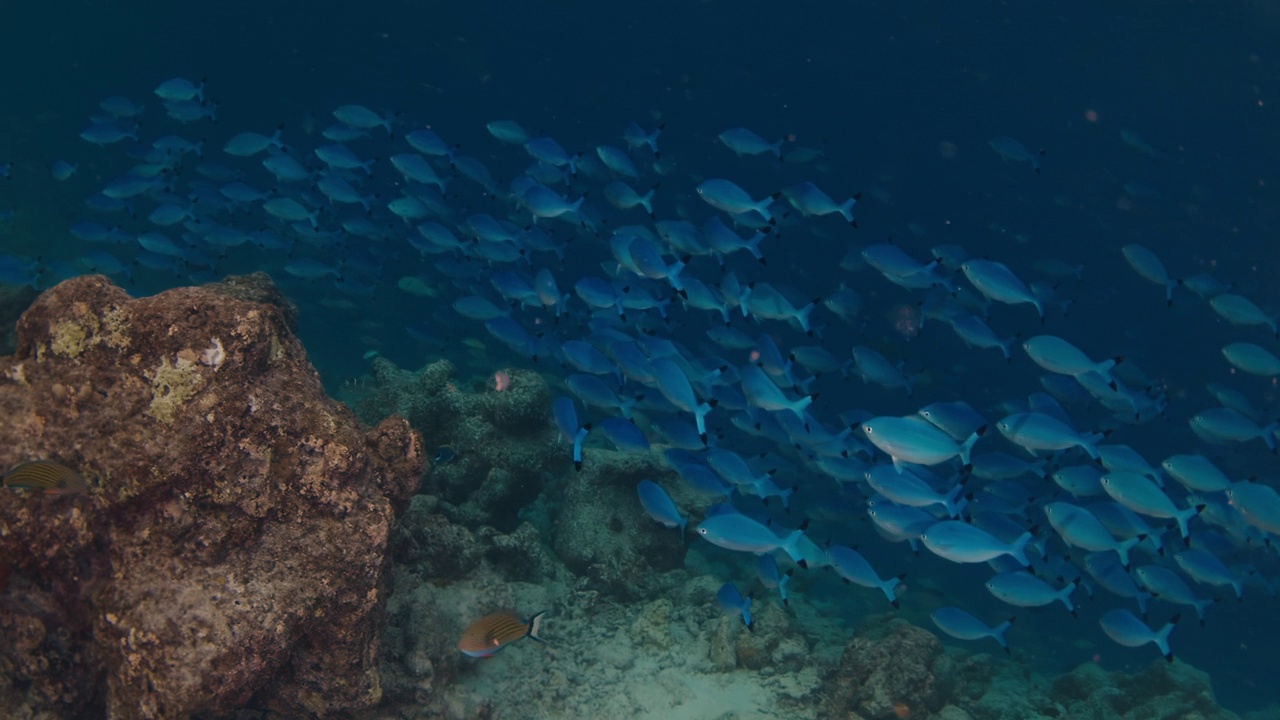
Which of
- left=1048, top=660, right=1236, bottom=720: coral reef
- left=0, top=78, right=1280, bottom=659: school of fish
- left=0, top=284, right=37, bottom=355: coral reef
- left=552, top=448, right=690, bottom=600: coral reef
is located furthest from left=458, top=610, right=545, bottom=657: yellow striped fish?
left=1048, top=660, right=1236, bottom=720: coral reef

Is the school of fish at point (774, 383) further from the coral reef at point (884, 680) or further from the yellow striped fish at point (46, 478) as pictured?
the coral reef at point (884, 680)

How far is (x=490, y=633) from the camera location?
4.60m

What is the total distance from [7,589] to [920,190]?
3780 centimetres

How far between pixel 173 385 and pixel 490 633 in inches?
95.9

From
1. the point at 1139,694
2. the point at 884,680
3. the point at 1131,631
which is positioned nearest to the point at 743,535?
the point at 884,680

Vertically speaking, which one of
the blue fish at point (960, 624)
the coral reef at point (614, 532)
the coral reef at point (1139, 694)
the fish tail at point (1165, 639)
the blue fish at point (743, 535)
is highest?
the blue fish at point (743, 535)

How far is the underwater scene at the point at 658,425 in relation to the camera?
11.0 feet

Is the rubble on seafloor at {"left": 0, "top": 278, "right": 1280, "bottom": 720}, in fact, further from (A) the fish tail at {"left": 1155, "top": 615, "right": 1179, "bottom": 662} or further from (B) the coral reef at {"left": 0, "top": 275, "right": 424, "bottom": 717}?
(A) the fish tail at {"left": 1155, "top": 615, "right": 1179, "bottom": 662}

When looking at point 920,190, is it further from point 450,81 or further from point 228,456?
point 228,456

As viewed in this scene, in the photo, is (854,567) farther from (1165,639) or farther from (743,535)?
(1165,639)

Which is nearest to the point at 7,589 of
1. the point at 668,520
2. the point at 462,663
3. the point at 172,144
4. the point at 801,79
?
the point at 462,663

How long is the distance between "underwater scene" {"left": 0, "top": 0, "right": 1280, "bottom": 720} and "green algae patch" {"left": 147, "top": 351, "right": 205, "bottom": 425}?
0.06 ft

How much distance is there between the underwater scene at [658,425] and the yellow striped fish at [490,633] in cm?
2

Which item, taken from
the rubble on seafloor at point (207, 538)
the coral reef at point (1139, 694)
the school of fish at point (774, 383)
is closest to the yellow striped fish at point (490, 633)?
the school of fish at point (774, 383)
